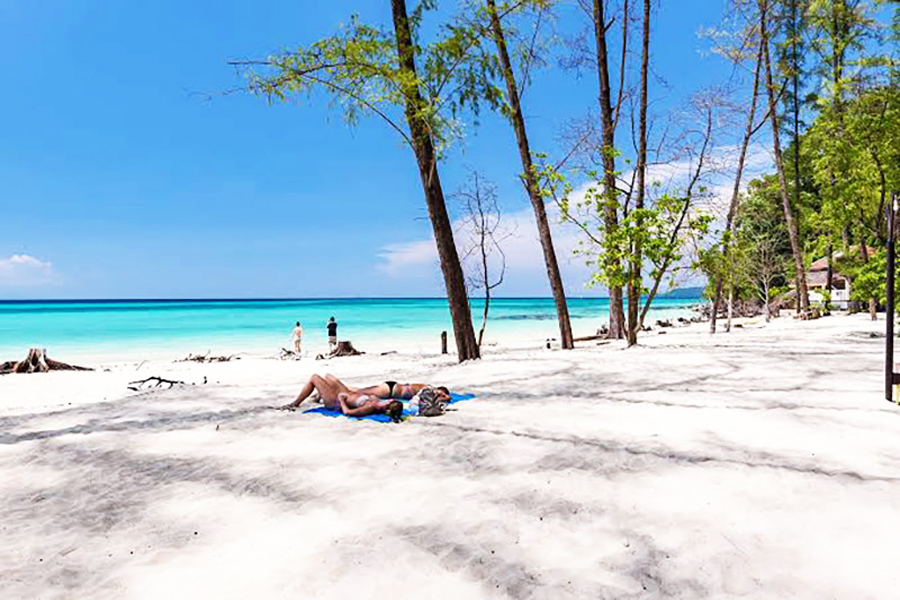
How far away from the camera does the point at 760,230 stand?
37719mm

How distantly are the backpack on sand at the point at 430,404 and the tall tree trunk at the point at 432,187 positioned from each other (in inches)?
244

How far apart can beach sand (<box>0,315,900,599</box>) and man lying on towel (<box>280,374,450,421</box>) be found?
0.79 ft

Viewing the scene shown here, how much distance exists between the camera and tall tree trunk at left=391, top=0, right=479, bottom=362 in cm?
1112

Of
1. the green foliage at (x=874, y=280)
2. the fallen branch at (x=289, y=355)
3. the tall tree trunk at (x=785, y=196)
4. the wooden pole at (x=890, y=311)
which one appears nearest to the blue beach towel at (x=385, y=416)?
the wooden pole at (x=890, y=311)

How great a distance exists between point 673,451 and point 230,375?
10843mm

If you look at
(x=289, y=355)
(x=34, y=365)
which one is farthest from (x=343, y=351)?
(x=34, y=365)

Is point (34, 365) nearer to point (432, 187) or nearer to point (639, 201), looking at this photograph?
point (432, 187)

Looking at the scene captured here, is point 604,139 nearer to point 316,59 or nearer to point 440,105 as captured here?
point 440,105

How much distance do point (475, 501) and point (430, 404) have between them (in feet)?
8.31

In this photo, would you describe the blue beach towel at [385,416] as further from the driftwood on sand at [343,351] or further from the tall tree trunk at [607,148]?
the driftwood on sand at [343,351]

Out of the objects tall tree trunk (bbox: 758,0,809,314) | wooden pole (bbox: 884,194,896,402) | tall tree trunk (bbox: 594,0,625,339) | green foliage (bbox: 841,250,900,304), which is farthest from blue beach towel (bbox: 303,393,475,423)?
tall tree trunk (bbox: 758,0,809,314)

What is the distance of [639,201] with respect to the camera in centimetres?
1407

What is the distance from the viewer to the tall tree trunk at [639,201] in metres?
13.3

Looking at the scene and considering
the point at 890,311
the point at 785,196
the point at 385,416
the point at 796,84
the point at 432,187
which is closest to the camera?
the point at 385,416
